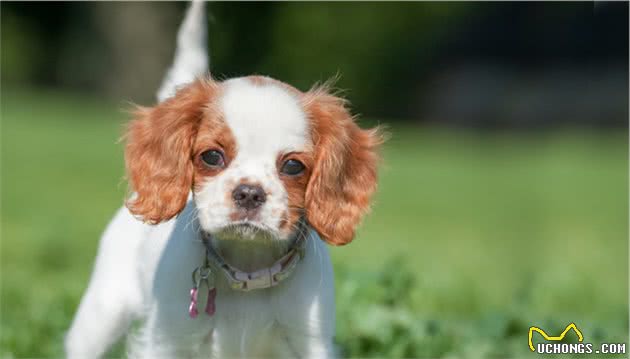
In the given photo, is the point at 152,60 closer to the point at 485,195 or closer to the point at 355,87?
the point at 355,87

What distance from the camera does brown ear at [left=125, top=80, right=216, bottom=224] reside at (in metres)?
4.16

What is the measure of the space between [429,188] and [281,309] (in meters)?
13.0

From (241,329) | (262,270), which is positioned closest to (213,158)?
(262,270)

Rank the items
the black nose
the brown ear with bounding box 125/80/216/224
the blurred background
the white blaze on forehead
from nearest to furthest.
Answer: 1. the black nose
2. the white blaze on forehead
3. the brown ear with bounding box 125/80/216/224
4. the blurred background

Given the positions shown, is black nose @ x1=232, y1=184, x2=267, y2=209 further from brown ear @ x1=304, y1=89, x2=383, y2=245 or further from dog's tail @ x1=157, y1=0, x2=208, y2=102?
dog's tail @ x1=157, y1=0, x2=208, y2=102

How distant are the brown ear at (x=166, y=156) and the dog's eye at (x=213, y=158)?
0.29 ft

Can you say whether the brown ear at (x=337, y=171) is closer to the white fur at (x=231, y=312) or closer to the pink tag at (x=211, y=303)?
the white fur at (x=231, y=312)

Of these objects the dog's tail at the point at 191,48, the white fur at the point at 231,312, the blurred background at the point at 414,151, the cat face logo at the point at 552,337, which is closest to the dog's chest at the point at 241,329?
the white fur at the point at 231,312

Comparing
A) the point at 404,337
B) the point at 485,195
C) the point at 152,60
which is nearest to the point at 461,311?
the point at 404,337

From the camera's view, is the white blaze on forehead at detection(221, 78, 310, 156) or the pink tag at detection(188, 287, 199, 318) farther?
the pink tag at detection(188, 287, 199, 318)

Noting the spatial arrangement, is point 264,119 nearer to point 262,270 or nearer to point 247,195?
point 247,195

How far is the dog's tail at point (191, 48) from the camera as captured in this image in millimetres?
5086

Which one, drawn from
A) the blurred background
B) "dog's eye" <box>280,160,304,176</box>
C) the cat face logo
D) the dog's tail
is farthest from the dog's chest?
the cat face logo

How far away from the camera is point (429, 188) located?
56.0 feet
